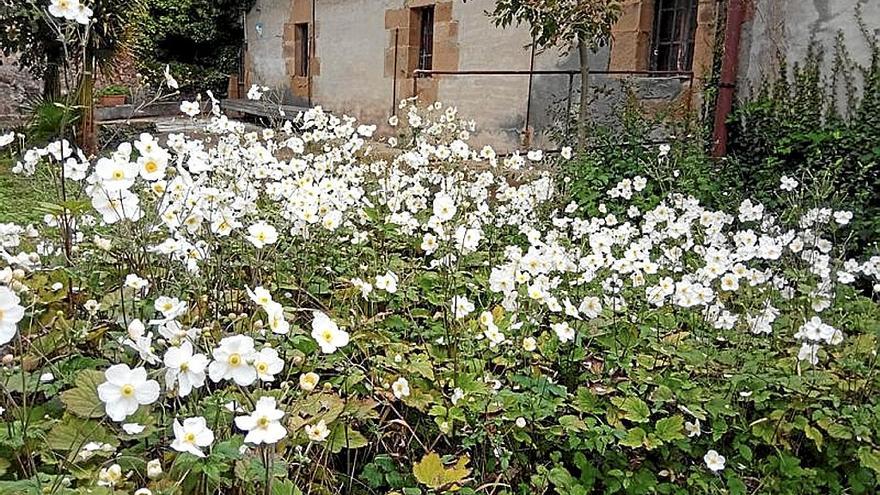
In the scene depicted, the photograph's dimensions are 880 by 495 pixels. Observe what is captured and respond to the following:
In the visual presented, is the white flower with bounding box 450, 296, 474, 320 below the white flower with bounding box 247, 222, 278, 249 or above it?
below

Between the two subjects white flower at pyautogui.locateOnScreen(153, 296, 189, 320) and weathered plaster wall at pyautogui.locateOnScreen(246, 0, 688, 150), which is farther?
weathered plaster wall at pyautogui.locateOnScreen(246, 0, 688, 150)

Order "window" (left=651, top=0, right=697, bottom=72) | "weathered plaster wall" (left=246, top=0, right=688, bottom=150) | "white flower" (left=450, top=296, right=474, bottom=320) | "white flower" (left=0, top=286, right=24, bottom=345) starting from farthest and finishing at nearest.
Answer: "weathered plaster wall" (left=246, top=0, right=688, bottom=150), "window" (left=651, top=0, right=697, bottom=72), "white flower" (left=450, top=296, right=474, bottom=320), "white flower" (left=0, top=286, right=24, bottom=345)

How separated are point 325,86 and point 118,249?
29.2 feet

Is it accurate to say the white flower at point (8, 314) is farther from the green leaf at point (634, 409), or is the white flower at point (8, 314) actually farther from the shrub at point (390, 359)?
the green leaf at point (634, 409)

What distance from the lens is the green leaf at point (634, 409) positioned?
6.29ft

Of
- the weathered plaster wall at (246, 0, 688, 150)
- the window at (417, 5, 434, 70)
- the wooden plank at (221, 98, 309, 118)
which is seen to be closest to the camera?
the weathered plaster wall at (246, 0, 688, 150)

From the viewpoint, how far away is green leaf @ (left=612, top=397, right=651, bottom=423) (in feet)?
6.29

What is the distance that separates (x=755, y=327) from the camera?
2221mm

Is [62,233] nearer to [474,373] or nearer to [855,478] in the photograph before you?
[474,373]

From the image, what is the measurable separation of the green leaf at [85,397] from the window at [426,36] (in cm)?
786

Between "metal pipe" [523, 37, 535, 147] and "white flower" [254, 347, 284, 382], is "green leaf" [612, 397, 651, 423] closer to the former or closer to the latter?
"white flower" [254, 347, 284, 382]

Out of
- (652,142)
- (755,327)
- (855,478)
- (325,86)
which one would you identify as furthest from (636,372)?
(325,86)

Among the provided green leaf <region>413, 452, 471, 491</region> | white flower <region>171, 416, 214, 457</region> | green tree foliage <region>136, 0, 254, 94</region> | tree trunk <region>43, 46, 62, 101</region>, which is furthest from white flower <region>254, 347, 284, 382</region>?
green tree foliage <region>136, 0, 254, 94</region>

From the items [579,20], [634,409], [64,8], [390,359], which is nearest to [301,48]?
[579,20]
